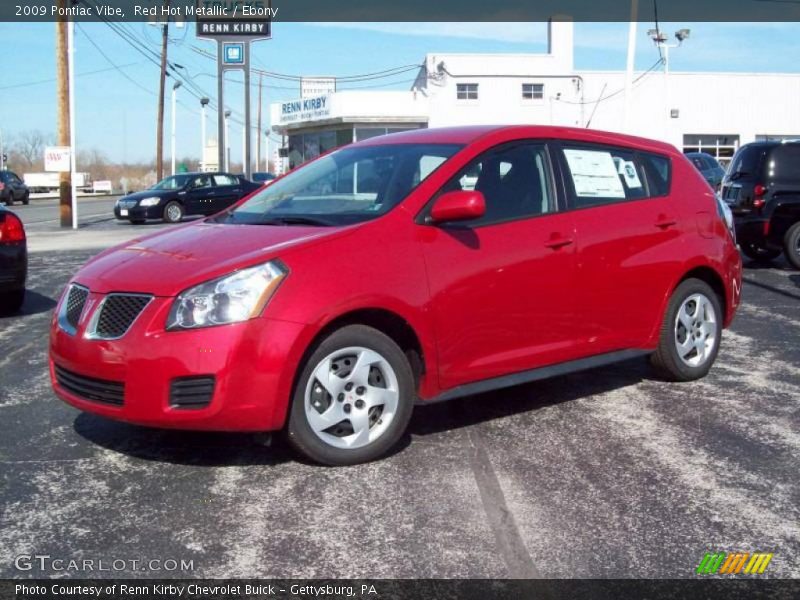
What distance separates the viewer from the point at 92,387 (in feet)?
14.3

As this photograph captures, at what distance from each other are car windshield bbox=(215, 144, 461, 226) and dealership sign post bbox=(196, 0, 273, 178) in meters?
24.4

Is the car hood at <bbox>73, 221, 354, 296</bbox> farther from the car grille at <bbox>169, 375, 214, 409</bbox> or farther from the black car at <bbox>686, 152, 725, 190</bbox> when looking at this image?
the black car at <bbox>686, 152, 725, 190</bbox>

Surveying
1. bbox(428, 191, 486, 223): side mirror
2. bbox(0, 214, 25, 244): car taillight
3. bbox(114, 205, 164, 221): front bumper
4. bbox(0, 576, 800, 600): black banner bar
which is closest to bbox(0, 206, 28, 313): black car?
bbox(0, 214, 25, 244): car taillight

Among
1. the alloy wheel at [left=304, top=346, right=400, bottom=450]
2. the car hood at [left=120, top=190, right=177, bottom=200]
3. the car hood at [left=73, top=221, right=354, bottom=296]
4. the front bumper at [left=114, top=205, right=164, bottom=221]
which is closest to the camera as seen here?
the car hood at [left=73, top=221, right=354, bottom=296]

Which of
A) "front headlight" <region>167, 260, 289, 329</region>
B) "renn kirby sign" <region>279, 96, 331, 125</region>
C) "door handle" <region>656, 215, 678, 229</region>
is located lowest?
"front headlight" <region>167, 260, 289, 329</region>

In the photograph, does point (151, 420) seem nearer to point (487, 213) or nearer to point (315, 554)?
point (315, 554)

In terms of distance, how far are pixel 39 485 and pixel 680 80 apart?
46435mm

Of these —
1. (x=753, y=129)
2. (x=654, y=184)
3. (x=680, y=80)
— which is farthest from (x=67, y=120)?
(x=753, y=129)

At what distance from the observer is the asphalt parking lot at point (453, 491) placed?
3.49m

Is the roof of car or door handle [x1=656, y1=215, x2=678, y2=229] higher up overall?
the roof of car

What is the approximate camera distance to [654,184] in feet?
20.0

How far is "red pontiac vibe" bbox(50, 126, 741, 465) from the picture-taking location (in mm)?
4141

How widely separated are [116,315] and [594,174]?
9.99 ft

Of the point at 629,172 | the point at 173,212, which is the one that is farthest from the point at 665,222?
the point at 173,212
